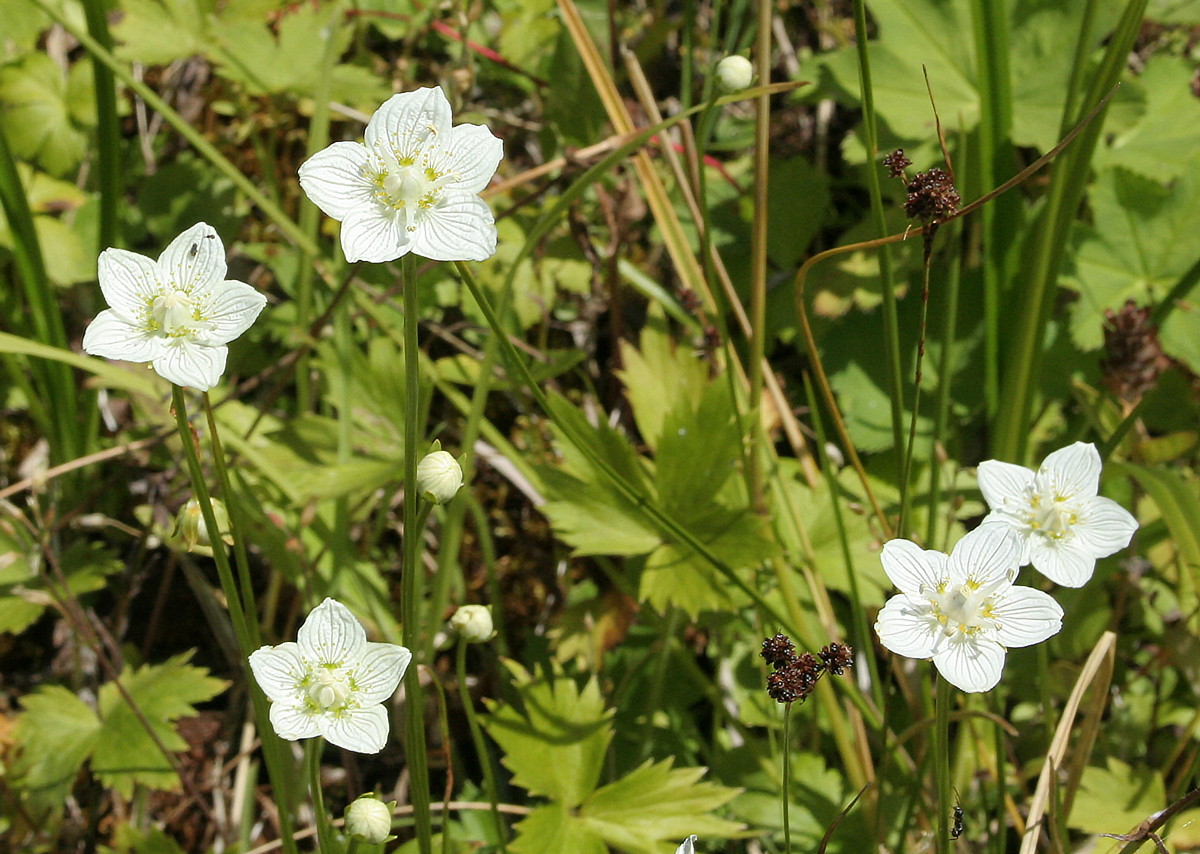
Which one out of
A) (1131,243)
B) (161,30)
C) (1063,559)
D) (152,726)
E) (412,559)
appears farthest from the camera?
(161,30)

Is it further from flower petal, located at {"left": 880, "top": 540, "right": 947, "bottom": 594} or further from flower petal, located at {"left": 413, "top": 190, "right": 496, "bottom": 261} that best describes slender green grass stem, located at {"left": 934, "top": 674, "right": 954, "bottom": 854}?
flower petal, located at {"left": 413, "top": 190, "right": 496, "bottom": 261}

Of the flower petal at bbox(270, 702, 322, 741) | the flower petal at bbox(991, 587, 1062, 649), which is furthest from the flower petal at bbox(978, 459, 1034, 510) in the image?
the flower petal at bbox(270, 702, 322, 741)

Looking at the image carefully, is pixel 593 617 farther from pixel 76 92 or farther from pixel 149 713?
pixel 76 92

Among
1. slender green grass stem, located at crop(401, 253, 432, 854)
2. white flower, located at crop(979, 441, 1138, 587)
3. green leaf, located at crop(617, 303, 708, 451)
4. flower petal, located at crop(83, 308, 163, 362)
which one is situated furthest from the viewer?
green leaf, located at crop(617, 303, 708, 451)

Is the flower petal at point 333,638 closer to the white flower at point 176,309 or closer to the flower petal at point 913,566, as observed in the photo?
the white flower at point 176,309

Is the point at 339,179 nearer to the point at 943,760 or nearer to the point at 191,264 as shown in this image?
the point at 191,264

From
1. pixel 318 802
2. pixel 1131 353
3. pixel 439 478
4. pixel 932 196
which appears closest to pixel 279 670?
pixel 318 802

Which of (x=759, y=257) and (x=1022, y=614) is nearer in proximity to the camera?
(x=1022, y=614)
